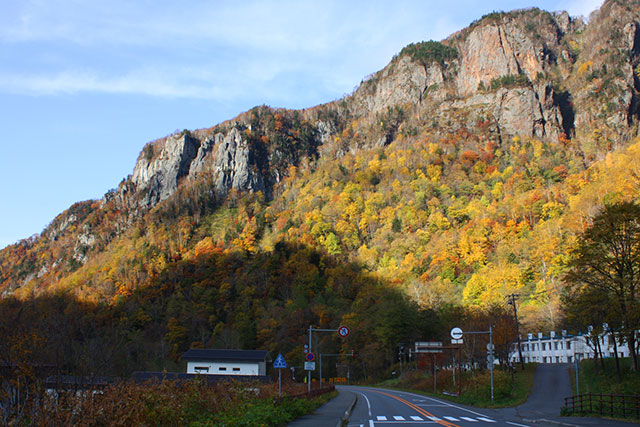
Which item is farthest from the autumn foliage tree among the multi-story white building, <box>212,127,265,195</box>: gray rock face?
<box>212,127,265,195</box>: gray rock face

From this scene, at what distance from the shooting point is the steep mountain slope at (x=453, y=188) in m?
90.3

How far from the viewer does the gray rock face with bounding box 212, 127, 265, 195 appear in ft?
610

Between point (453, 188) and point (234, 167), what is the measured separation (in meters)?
91.0

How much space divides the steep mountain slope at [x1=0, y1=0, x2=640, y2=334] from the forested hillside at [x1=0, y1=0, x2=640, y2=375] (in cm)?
58

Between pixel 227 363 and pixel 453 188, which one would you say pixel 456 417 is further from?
pixel 453 188

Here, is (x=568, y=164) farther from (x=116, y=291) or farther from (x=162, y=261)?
(x=116, y=291)

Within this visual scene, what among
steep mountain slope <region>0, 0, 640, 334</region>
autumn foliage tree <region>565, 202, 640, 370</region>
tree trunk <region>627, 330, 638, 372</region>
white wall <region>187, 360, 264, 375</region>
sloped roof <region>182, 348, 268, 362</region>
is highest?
steep mountain slope <region>0, 0, 640, 334</region>

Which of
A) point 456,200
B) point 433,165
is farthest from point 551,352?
point 433,165

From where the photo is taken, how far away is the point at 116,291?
437 feet

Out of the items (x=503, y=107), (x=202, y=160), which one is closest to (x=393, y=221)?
(x=503, y=107)

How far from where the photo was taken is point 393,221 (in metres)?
129

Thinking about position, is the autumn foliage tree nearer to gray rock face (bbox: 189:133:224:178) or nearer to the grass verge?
the grass verge

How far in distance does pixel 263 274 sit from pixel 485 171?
68.8 m

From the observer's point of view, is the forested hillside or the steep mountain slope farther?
the steep mountain slope
